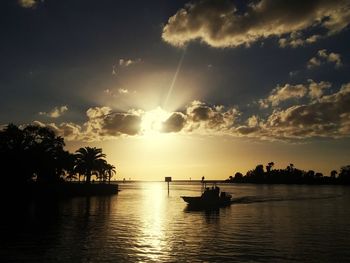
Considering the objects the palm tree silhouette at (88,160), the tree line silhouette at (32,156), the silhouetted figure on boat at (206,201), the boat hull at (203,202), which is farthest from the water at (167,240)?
the palm tree silhouette at (88,160)

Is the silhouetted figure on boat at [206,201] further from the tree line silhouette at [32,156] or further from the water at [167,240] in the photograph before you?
the tree line silhouette at [32,156]

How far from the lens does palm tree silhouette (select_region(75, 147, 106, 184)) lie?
4070 inches

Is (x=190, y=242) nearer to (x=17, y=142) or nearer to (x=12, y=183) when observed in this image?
(x=12, y=183)

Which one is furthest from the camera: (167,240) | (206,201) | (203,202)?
(206,201)

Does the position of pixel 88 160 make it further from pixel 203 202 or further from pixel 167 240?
pixel 167 240

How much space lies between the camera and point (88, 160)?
103562 millimetres

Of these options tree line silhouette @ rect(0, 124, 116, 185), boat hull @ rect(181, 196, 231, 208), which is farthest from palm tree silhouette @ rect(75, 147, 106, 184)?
boat hull @ rect(181, 196, 231, 208)

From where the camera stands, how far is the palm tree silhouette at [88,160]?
103 metres

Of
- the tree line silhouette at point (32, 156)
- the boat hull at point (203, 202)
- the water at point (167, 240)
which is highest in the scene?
the tree line silhouette at point (32, 156)

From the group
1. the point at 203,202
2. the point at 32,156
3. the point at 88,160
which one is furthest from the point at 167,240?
the point at 88,160

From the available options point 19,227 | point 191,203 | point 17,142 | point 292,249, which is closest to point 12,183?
point 17,142

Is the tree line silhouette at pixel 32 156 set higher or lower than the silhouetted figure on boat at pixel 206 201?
higher

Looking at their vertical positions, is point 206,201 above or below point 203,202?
above

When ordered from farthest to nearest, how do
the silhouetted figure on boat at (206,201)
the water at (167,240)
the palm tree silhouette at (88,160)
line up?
the palm tree silhouette at (88,160), the silhouetted figure on boat at (206,201), the water at (167,240)
